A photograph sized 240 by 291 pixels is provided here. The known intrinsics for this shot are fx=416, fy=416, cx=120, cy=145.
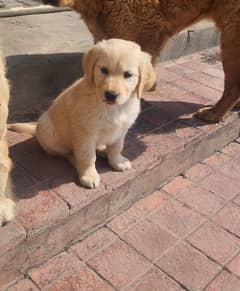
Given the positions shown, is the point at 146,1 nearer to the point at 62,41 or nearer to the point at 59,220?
the point at 62,41

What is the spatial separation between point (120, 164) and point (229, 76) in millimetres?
1389

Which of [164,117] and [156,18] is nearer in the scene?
[156,18]

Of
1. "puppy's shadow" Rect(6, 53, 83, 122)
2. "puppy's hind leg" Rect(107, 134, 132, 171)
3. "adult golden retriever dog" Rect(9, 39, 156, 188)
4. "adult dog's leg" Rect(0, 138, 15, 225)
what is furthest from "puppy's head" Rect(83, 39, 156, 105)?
"puppy's shadow" Rect(6, 53, 83, 122)

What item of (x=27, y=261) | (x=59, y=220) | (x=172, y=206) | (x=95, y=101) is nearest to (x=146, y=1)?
(x=95, y=101)

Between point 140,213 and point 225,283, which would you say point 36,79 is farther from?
point 225,283

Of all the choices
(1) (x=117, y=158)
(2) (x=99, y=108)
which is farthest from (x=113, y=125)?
(1) (x=117, y=158)

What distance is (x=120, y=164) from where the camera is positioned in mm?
2896

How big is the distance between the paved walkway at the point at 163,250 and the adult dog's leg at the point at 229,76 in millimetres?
692

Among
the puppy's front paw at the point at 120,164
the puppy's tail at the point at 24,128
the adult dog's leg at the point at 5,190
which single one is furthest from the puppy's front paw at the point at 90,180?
the puppy's tail at the point at 24,128

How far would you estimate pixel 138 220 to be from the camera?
2930 mm

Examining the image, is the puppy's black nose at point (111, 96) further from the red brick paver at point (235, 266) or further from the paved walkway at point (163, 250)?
the red brick paver at point (235, 266)

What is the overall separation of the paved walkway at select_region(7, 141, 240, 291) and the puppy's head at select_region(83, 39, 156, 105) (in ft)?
3.12

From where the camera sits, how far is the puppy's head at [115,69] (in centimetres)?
233

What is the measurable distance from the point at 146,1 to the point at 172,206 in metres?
1.55
